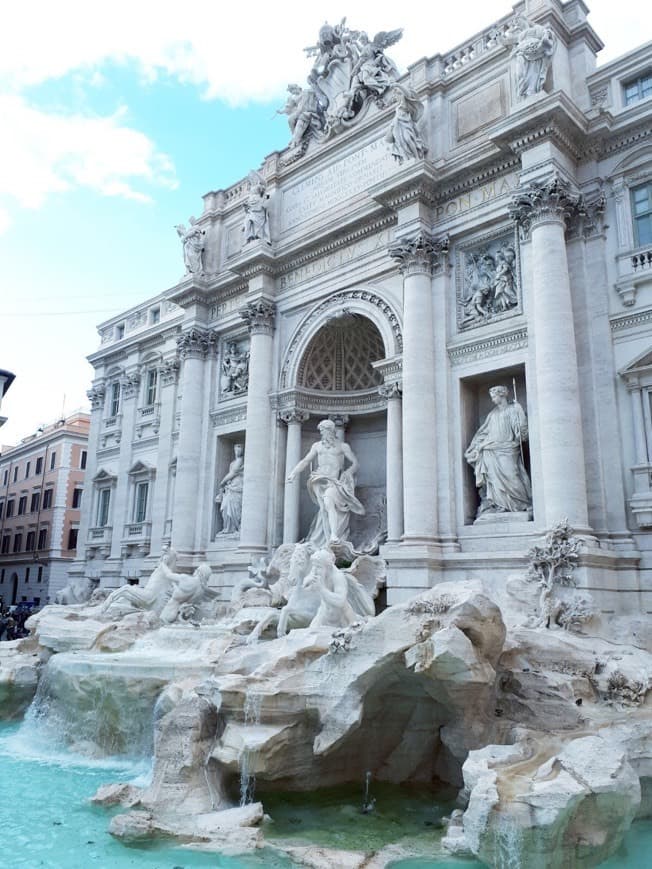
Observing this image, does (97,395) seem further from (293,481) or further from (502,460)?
(502,460)

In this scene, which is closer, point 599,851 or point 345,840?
point 599,851

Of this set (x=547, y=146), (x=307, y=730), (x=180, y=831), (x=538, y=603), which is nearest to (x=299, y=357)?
(x=547, y=146)

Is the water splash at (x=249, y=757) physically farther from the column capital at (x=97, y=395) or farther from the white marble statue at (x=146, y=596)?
the column capital at (x=97, y=395)

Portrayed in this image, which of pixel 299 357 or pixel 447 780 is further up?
pixel 299 357

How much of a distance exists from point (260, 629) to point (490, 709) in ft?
14.4

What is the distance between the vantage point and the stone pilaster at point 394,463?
1505cm

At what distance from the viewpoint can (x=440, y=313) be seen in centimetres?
1535

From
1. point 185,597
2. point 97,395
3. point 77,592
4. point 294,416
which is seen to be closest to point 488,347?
point 294,416

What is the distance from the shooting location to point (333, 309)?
17828 mm

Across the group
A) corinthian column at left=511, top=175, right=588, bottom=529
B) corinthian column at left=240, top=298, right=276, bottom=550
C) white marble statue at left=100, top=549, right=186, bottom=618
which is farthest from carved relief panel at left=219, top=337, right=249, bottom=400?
corinthian column at left=511, top=175, right=588, bottom=529

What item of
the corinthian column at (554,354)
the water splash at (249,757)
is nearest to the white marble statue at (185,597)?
the water splash at (249,757)

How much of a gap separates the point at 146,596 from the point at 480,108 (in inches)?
514

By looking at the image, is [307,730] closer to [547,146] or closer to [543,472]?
[543,472]

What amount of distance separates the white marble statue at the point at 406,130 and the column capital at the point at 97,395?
1571 cm
